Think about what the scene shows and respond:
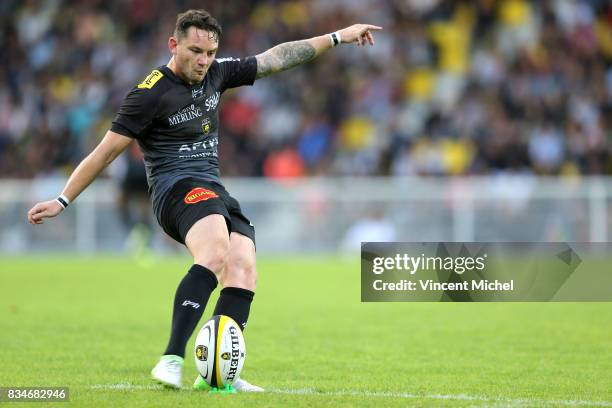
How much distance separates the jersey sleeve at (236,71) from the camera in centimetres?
750

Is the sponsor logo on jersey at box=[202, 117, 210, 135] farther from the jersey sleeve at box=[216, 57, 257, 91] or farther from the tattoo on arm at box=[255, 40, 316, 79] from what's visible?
the tattoo on arm at box=[255, 40, 316, 79]

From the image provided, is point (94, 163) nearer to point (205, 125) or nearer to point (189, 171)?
point (189, 171)

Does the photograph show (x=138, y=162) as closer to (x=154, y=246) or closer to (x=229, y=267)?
(x=154, y=246)

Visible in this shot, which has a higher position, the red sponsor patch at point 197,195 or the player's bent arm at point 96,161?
the player's bent arm at point 96,161

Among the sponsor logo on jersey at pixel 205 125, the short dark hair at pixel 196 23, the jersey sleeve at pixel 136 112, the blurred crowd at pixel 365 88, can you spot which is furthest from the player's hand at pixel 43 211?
the blurred crowd at pixel 365 88

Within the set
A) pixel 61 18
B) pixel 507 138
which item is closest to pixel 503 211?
pixel 507 138

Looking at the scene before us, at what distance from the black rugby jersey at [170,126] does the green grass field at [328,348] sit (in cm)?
138

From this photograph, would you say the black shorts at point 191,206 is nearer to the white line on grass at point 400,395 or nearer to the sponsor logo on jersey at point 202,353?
the sponsor logo on jersey at point 202,353

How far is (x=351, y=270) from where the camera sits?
1891cm

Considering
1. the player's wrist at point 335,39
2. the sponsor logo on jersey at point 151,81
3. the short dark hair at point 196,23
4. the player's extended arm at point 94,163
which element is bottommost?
the player's extended arm at point 94,163

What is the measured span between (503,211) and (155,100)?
16.2 metres

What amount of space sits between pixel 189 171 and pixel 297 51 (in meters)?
1.31

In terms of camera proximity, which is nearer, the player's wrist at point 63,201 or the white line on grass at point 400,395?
the white line on grass at point 400,395

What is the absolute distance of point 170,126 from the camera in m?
7.04
